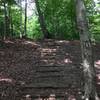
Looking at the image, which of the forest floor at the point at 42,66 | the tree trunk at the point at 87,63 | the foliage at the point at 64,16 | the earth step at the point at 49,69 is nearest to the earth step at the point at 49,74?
the forest floor at the point at 42,66

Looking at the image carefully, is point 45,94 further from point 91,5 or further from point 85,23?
point 91,5

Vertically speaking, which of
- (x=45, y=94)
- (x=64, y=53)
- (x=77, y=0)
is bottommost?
(x=45, y=94)

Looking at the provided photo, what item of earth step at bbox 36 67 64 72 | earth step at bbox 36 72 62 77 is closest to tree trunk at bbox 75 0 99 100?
earth step at bbox 36 72 62 77

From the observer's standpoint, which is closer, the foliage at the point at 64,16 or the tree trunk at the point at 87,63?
the tree trunk at the point at 87,63

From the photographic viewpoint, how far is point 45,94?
8.93 metres

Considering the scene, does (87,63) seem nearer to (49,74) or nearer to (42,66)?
(49,74)

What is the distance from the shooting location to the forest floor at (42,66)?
9625 mm

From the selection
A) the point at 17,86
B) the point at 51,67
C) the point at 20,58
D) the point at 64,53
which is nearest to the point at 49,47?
the point at 64,53

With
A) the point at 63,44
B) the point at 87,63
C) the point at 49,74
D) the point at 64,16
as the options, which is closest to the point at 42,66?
the point at 49,74

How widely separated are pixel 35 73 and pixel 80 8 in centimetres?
344

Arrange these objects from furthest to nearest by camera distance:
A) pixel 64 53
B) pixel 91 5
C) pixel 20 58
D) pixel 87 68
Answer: pixel 91 5, pixel 64 53, pixel 20 58, pixel 87 68

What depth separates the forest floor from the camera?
31.6 ft

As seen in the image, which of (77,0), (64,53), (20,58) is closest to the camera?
(77,0)

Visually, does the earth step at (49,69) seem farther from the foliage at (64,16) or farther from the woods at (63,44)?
the foliage at (64,16)
